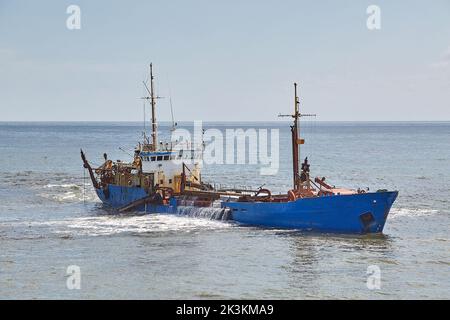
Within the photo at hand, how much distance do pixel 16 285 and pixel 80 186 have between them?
4168cm

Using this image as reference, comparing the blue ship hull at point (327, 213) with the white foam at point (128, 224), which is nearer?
the blue ship hull at point (327, 213)

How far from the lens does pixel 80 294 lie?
24.5m

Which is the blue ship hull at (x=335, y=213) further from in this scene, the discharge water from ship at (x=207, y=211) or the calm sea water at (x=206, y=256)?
the discharge water from ship at (x=207, y=211)

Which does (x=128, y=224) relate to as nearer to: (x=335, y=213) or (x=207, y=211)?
(x=207, y=211)

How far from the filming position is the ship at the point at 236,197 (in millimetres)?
35781

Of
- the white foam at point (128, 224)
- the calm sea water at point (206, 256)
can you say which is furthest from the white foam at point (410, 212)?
the white foam at point (128, 224)

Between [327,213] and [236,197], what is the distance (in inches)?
332

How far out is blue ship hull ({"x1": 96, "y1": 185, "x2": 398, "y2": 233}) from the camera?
35406 millimetres

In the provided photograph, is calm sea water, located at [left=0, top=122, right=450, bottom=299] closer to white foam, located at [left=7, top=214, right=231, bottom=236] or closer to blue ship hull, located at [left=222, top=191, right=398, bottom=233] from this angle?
white foam, located at [left=7, top=214, right=231, bottom=236]

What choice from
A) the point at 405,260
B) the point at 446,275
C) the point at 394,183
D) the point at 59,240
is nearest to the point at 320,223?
the point at 405,260

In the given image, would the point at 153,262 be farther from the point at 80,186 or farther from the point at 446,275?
the point at 80,186

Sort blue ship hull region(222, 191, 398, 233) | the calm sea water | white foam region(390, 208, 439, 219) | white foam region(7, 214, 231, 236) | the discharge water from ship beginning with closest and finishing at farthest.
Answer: the calm sea water, blue ship hull region(222, 191, 398, 233), white foam region(7, 214, 231, 236), the discharge water from ship, white foam region(390, 208, 439, 219)

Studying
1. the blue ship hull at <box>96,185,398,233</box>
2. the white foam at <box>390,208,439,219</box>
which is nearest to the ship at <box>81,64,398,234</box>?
the blue ship hull at <box>96,185,398,233</box>

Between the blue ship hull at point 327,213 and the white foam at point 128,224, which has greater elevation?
the blue ship hull at point 327,213
